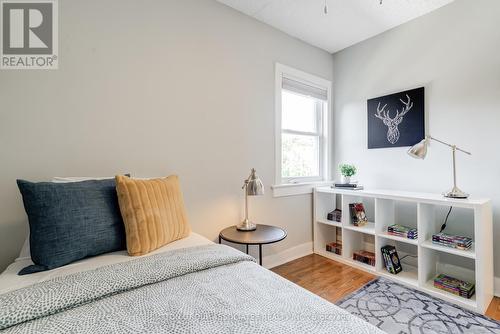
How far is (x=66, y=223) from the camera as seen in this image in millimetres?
1065

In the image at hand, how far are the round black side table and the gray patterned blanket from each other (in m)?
0.71

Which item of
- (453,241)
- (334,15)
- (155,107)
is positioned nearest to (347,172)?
(453,241)

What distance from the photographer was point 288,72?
8.39 feet

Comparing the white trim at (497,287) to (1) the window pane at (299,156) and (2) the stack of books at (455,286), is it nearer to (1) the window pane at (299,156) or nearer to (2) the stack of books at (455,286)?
(2) the stack of books at (455,286)

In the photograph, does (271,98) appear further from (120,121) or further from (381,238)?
(381,238)

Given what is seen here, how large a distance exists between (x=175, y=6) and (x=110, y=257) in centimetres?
184

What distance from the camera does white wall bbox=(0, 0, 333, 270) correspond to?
1349 mm

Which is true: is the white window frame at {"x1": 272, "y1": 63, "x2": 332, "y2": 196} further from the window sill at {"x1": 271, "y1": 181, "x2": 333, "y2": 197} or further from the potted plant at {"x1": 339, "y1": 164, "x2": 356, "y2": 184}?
the potted plant at {"x1": 339, "y1": 164, "x2": 356, "y2": 184}

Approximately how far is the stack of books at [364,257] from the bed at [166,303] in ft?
5.99

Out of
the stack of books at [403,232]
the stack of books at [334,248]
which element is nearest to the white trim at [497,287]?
the stack of books at [403,232]

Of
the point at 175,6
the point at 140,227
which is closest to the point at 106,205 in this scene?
the point at 140,227

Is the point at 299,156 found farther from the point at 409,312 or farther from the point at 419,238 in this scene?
the point at 409,312

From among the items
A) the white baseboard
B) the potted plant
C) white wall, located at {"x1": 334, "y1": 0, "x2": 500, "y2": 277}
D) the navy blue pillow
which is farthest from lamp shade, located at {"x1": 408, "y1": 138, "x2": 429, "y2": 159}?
the navy blue pillow

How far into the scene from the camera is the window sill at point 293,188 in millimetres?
2451
